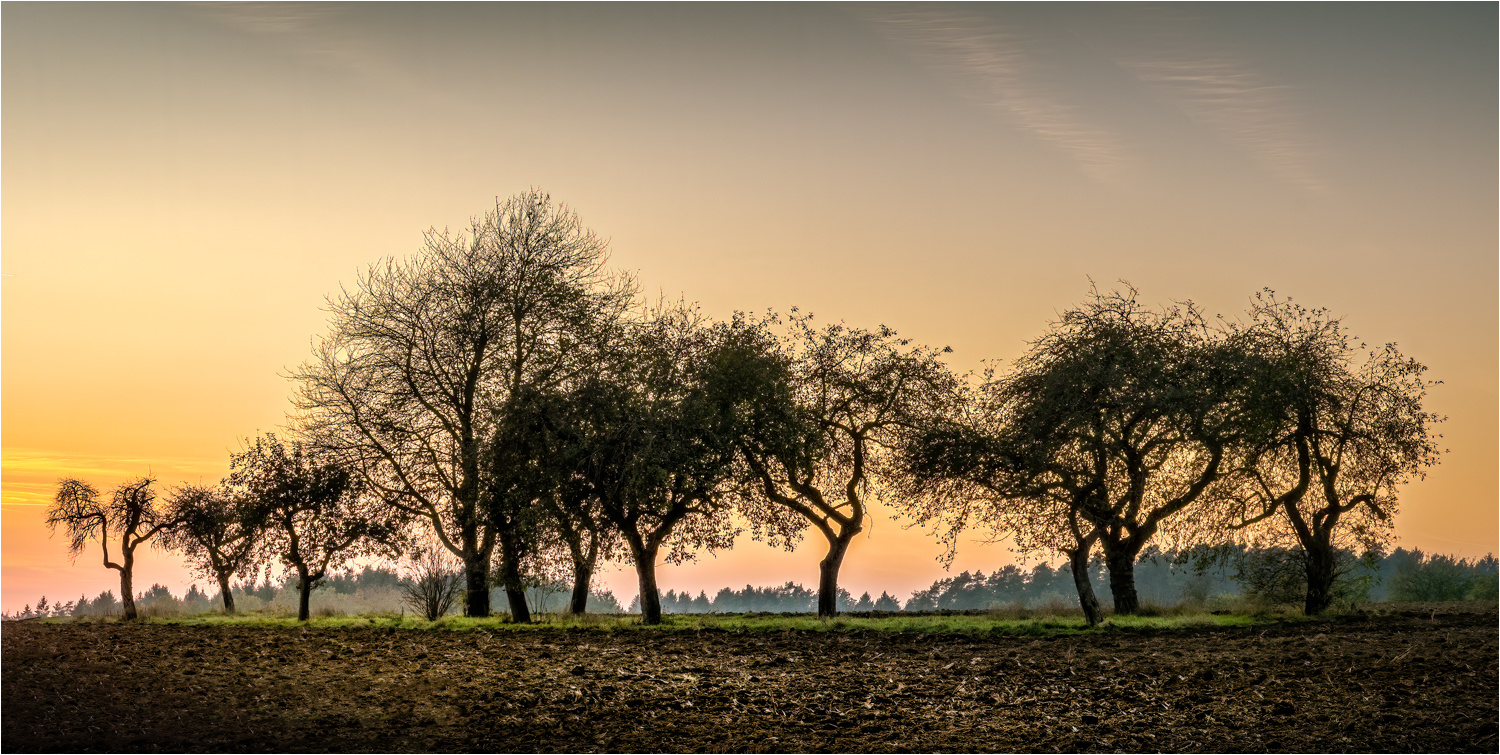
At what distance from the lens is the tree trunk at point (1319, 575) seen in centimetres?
2980

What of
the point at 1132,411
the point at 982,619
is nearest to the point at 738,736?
the point at 982,619

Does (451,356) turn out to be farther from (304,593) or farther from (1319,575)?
(1319,575)

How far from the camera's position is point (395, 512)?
32.2 meters

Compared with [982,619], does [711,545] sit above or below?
above

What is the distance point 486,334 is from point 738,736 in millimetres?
21288

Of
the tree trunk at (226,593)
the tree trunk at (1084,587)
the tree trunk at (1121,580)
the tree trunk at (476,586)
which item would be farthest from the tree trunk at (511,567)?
the tree trunk at (1121,580)

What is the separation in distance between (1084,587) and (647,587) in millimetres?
11343

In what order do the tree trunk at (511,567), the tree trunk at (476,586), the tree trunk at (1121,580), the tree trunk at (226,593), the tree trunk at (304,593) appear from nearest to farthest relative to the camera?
the tree trunk at (511,567) → the tree trunk at (304,593) → the tree trunk at (476,586) → the tree trunk at (1121,580) → the tree trunk at (226,593)

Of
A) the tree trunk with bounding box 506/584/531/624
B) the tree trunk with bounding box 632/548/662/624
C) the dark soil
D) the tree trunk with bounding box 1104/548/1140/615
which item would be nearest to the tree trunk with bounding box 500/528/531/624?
the tree trunk with bounding box 506/584/531/624

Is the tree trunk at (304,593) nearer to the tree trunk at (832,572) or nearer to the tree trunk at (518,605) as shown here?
the tree trunk at (518,605)

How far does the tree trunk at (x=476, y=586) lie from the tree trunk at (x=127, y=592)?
947cm

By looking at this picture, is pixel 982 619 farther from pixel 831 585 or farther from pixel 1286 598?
pixel 1286 598

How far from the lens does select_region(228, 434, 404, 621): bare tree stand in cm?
3138

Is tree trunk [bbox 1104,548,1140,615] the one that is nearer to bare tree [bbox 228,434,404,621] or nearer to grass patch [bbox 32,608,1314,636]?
grass patch [bbox 32,608,1314,636]
